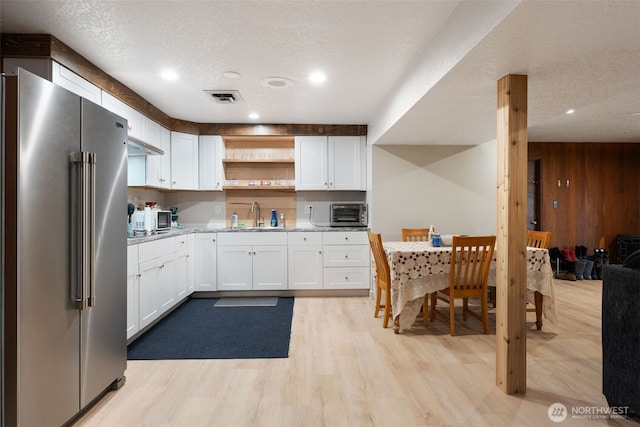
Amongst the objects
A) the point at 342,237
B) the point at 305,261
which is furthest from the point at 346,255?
the point at 305,261

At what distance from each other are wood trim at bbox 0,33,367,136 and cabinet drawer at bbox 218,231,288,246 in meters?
1.43

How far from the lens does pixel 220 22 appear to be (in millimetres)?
2301

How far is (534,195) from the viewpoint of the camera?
6.31 m

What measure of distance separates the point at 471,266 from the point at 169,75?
337cm

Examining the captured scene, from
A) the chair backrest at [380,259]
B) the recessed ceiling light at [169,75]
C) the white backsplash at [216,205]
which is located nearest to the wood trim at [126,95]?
the recessed ceiling light at [169,75]

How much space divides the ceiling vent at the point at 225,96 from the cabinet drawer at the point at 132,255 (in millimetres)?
1716

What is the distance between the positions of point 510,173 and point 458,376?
147 centimetres

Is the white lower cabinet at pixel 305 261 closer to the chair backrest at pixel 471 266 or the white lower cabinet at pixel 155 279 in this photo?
the white lower cabinet at pixel 155 279

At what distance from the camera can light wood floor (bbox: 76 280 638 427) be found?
6.64 ft

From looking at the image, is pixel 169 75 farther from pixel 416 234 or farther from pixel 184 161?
pixel 416 234

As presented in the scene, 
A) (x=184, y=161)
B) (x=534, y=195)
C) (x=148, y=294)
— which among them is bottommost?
(x=148, y=294)

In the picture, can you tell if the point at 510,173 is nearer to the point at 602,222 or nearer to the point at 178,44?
the point at 178,44

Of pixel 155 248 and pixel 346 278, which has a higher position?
pixel 155 248

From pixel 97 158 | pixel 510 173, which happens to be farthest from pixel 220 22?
pixel 510 173
